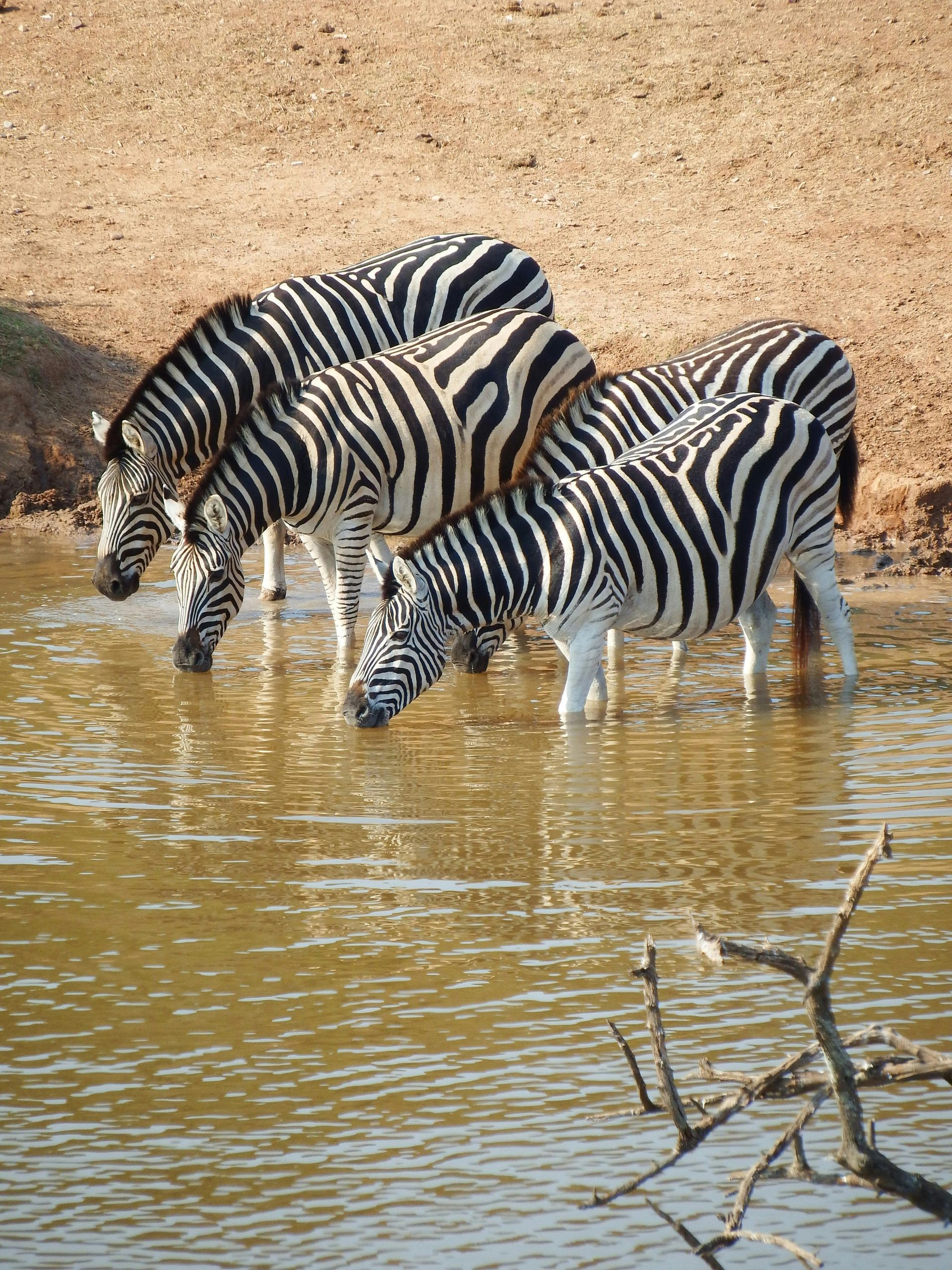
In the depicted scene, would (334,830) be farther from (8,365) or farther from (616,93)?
(616,93)

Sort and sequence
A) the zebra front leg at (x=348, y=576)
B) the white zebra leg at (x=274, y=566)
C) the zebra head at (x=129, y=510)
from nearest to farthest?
the zebra front leg at (x=348, y=576)
the zebra head at (x=129, y=510)
the white zebra leg at (x=274, y=566)

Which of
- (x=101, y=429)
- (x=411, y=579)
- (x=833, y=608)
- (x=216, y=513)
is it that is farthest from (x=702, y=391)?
(x=101, y=429)

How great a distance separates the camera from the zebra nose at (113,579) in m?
9.91

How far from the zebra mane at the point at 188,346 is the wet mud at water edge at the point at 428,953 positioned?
1.77 metres

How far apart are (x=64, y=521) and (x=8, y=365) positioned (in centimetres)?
165

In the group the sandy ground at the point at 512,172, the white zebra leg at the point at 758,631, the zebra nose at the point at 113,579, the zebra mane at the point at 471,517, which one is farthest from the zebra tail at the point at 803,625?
the zebra nose at the point at 113,579

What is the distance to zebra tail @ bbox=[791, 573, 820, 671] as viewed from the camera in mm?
8789

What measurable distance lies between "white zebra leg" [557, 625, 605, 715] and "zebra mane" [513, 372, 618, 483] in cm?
115

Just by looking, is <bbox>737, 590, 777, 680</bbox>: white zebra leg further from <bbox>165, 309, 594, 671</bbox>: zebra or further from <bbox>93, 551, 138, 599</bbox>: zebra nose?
<bbox>93, 551, 138, 599</bbox>: zebra nose

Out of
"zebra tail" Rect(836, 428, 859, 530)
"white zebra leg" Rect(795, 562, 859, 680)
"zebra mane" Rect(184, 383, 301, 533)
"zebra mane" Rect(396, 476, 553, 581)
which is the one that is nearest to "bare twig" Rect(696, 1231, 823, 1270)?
"zebra mane" Rect(396, 476, 553, 581)

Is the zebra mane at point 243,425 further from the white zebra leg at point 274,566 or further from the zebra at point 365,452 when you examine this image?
the white zebra leg at point 274,566

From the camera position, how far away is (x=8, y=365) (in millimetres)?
14031

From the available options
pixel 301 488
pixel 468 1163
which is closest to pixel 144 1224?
pixel 468 1163

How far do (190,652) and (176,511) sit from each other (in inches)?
39.4
